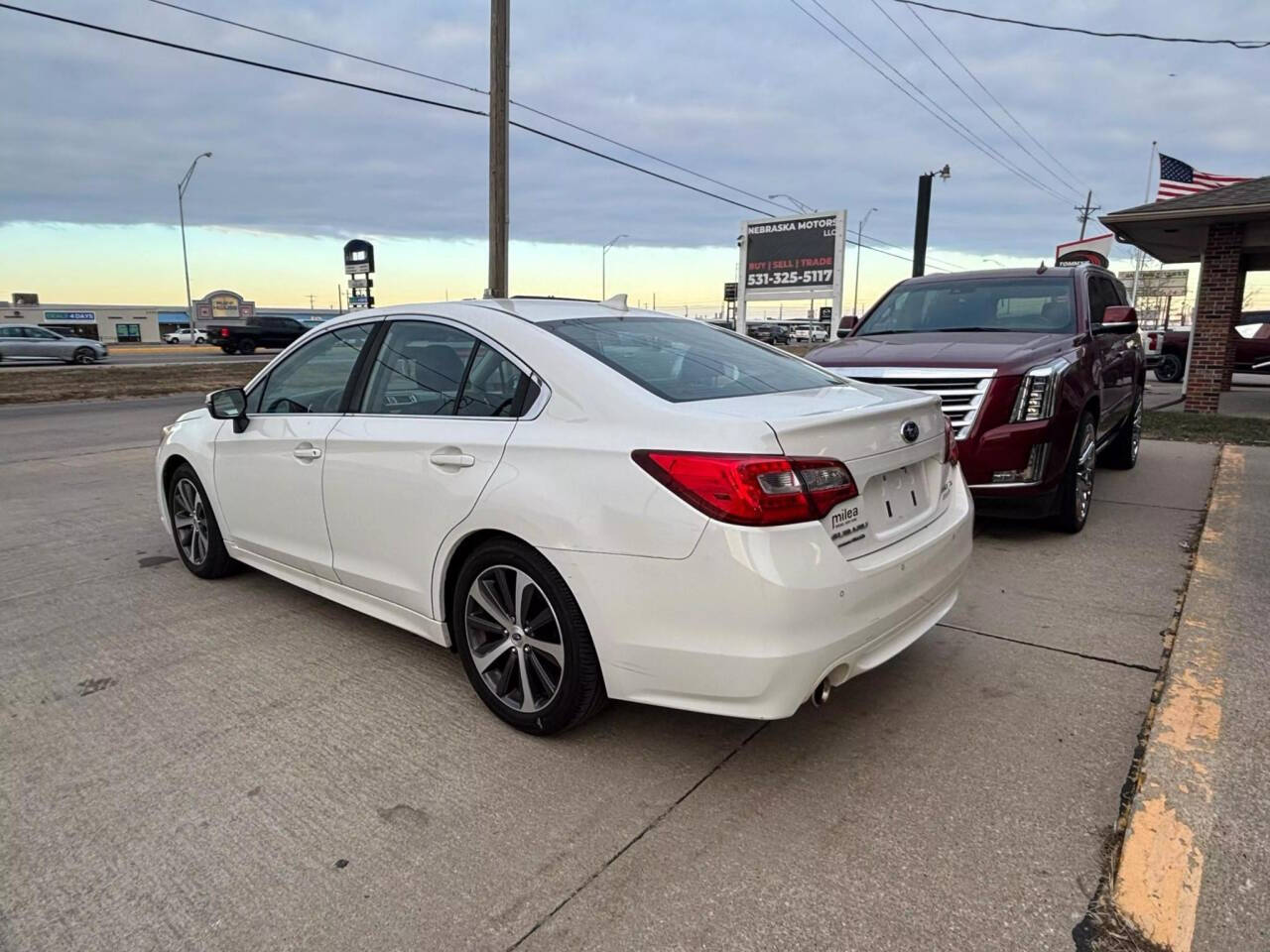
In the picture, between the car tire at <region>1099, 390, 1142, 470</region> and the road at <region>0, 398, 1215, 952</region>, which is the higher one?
the car tire at <region>1099, 390, 1142, 470</region>

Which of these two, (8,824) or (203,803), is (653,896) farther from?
(8,824)

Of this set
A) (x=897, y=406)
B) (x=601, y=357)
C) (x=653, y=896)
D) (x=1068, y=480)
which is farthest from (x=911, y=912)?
(x=1068, y=480)

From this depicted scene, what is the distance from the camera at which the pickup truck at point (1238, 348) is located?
19.0m

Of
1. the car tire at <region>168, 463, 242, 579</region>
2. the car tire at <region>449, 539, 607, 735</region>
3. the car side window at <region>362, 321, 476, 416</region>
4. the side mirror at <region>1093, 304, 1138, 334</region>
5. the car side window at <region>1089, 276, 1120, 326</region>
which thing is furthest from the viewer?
the car side window at <region>1089, 276, 1120, 326</region>

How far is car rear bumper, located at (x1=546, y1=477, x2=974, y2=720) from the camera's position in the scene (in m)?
2.45

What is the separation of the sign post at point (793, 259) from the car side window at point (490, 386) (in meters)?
23.0

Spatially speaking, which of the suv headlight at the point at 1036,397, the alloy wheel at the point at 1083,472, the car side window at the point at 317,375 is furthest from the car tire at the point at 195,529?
the alloy wheel at the point at 1083,472

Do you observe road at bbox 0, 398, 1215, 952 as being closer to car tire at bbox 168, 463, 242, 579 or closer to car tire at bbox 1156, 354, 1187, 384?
car tire at bbox 168, 463, 242, 579

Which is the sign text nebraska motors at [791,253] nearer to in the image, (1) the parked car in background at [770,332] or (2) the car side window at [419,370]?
(2) the car side window at [419,370]

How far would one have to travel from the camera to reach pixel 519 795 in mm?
2732

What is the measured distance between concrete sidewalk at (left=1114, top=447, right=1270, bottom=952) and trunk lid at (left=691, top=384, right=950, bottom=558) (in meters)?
1.12

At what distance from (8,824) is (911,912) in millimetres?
2711

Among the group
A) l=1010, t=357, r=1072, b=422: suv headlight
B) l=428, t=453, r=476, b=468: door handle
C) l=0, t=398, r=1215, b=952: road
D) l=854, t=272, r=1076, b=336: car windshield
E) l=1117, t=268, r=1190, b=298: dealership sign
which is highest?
l=1117, t=268, r=1190, b=298: dealership sign

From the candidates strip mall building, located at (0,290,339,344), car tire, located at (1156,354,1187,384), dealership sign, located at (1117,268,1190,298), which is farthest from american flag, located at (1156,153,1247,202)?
strip mall building, located at (0,290,339,344)
